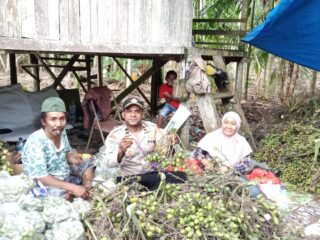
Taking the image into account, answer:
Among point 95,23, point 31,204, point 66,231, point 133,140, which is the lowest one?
point 66,231

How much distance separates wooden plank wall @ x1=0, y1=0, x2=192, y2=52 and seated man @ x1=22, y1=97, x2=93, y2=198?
0.85 metres

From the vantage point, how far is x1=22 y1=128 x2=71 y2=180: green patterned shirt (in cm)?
308

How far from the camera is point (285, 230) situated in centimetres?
258

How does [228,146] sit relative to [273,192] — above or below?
above

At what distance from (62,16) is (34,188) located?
1845 millimetres

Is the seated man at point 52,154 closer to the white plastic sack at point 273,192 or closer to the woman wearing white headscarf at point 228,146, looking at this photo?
the woman wearing white headscarf at point 228,146

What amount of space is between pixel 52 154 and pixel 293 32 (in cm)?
350

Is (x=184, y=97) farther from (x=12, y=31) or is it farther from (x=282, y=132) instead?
(x=12, y=31)

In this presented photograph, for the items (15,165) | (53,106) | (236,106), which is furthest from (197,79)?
(15,165)

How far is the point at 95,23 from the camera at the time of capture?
163 inches

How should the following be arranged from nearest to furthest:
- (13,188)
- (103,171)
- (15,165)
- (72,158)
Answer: (13,188) → (72,158) → (15,165) → (103,171)

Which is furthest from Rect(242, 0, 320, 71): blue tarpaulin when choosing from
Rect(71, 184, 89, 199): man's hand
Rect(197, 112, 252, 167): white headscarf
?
Rect(71, 184, 89, 199): man's hand

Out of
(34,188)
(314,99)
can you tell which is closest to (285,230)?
(34,188)

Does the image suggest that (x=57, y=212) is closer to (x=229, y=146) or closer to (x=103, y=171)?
(x=103, y=171)
